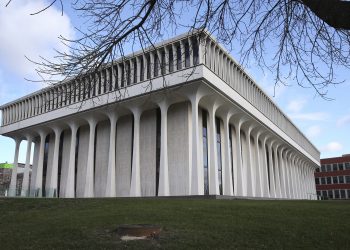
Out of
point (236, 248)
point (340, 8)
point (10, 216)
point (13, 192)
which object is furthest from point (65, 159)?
point (340, 8)

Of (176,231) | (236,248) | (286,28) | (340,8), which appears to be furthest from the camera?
(176,231)

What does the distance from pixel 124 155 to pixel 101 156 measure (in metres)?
3.75

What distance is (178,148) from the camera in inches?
1426

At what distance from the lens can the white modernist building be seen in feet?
110

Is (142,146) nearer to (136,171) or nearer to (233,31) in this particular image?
(136,171)

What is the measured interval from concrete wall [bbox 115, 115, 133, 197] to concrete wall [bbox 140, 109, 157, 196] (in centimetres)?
204

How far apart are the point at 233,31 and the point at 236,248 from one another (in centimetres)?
508

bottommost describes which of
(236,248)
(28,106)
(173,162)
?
(236,248)

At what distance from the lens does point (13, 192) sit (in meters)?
45.2

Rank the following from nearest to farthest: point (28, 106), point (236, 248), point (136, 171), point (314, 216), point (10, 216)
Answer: point (236, 248), point (314, 216), point (10, 216), point (136, 171), point (28, 106)

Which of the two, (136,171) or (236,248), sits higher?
(136,171)

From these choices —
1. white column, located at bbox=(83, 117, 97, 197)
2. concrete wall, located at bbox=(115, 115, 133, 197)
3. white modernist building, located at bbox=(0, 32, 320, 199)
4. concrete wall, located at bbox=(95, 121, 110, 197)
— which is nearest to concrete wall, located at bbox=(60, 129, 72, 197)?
white modernist building, located at bbox=(0, 32, 320, 199)

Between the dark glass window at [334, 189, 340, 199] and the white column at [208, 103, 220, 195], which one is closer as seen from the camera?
the white column at [208, 103, 220, 195]

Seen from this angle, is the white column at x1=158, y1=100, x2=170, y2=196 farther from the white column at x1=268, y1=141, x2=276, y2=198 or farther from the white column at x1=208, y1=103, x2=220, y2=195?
the white column at x1=268, y1=141, x2=276, y2=198
